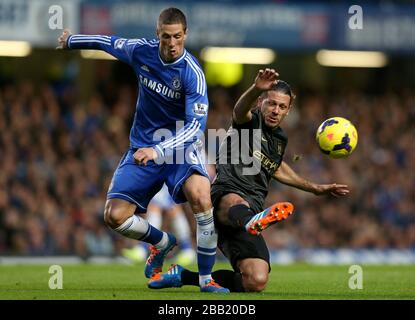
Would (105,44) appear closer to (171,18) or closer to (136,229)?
(171,18)

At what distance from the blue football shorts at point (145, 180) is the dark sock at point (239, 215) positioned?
0.47 meters

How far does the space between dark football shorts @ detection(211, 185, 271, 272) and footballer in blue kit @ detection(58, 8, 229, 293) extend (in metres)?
0.24

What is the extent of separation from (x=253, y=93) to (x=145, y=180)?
148 centimetres

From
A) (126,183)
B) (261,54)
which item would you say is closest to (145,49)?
(126,183)

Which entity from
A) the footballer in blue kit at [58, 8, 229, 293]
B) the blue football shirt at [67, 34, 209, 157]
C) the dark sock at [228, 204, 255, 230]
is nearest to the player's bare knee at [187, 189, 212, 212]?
the footballer in blue kit at [58, 8, 229, 293]

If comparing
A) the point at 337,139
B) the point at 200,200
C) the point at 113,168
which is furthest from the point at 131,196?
the point at 113,168

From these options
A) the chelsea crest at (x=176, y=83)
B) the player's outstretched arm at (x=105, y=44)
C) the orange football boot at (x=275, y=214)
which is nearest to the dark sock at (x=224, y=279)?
the orange football boot at (x=275, y=214)

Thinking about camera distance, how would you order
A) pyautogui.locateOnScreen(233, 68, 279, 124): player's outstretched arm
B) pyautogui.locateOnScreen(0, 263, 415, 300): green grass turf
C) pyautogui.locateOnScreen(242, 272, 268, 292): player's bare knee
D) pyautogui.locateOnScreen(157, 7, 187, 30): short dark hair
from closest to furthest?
pyautogui.locateOnScreen(233, 68, 279, 124): player's outstretched arm
pyautogui.locateOnScreen(0, 263, 415, 300): green grass turf
pyautogui.locateOnScreen(157, 7, 187, 30): short dark hair
pyautogui.locateOnScreen(242, 272, 268, 292): player's bare knee

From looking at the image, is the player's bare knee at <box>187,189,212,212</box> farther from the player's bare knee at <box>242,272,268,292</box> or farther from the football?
the football

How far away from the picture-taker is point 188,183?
8695 millimetres

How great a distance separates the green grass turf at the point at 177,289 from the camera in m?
8.43

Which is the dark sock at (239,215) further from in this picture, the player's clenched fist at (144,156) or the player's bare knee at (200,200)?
the player's clenched fist at (144,156)

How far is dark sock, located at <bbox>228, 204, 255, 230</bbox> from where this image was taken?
8.49 meters
